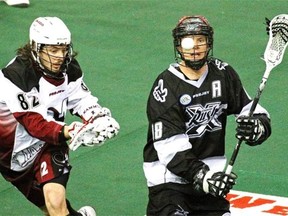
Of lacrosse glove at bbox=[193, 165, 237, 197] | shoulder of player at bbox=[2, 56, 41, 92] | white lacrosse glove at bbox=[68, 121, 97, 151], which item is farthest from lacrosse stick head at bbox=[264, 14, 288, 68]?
shoulder of player at bbox=[2, 56, 41, 92]

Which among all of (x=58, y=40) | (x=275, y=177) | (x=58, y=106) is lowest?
(x=275, y=177)

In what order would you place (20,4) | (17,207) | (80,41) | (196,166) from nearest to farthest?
1. (196,166)
2. (17,207)
3. (80,41)
4. (20,4)

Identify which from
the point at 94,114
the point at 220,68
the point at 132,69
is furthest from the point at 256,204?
the point at 132,69

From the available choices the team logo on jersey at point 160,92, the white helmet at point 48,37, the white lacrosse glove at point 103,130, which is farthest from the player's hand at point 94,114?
the team logo on jersey at point 160,92

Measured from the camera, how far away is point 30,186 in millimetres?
7145

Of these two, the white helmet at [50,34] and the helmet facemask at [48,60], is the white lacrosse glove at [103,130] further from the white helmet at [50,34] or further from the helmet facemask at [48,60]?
the white helmet at [50,34]

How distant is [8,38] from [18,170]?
17.2 ft

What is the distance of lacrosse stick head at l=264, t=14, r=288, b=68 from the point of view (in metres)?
6.28

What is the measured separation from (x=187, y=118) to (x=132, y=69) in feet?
15.9

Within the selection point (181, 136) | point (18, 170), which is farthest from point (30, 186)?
point (181, 136)

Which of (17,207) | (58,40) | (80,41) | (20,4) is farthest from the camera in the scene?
(20,4)

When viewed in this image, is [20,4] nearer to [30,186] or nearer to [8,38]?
[8,38]

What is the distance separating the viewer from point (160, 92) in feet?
20.2

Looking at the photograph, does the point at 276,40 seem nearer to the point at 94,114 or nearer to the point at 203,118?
the point at 203,118
